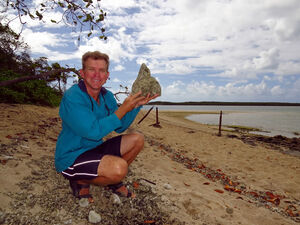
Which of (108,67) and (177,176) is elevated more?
(108,67)

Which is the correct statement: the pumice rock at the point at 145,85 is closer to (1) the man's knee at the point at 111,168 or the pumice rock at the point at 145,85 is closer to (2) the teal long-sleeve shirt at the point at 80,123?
(2) the teal long-sleeve shirt at the point at 80,123

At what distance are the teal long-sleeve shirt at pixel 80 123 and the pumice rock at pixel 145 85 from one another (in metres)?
0.42

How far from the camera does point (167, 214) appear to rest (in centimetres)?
299

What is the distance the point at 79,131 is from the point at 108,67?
3.71 ft

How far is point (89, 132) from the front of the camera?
2471mm

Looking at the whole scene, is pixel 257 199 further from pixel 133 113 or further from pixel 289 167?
pixel 289 167

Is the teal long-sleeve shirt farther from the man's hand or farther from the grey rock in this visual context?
the grey rock

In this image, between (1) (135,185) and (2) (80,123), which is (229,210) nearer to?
(1) (135,185)

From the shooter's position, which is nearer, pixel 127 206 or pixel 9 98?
pixel 127 206

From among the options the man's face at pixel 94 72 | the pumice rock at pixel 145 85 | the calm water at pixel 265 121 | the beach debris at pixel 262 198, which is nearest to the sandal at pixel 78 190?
the man's face at pixel 94 72

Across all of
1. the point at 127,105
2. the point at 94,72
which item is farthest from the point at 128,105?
the point at 94,72

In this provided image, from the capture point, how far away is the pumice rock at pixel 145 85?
307cm

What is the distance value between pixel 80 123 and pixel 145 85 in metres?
1.11

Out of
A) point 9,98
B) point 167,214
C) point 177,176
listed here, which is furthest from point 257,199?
point 9,98
